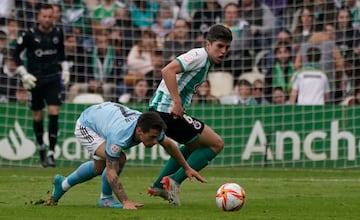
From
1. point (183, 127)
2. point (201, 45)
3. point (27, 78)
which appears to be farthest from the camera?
point (201, 45)

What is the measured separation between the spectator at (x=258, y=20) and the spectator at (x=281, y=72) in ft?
1.60

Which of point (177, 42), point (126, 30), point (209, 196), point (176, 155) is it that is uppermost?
point (126, 30)

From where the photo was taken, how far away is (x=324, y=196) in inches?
501

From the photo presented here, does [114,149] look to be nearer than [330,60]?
Yes

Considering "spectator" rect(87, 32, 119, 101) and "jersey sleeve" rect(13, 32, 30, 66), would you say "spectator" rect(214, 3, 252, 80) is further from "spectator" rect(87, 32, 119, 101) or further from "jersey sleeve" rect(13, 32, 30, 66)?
"jersey sleeve" rect(13, 32, 30, 66)

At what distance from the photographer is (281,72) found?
21281 millimetres

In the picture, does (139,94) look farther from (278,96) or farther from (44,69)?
(44,69)

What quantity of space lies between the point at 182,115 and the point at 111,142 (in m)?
1.27

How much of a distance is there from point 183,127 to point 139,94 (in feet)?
30.3

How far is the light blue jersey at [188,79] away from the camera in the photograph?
11758mm

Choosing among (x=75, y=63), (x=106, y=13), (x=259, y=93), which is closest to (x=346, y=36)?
(x=259, y=93)

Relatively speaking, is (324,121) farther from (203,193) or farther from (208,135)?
(208,135)

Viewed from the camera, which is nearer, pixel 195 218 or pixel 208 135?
pixel 195 218

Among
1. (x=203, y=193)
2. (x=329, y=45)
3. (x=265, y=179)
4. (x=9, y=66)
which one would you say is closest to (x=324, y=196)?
(x=203, y=193)
